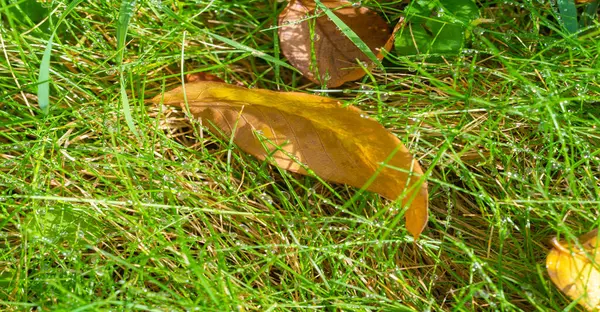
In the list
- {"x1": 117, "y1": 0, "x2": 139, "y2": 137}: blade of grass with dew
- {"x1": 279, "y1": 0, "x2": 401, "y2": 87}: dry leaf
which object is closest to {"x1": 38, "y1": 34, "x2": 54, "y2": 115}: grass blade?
{"x1": 117, "y1": 0, "x2": 139, "y2": 137}: blade of grass with dew

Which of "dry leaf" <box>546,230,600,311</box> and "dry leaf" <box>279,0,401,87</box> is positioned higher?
"dry leaf" <box>279,0,401,87</box>

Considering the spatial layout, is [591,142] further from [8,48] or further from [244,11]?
[8,48]

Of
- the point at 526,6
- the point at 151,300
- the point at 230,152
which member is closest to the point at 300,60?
the point at 230,152

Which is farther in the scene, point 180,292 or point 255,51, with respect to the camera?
point 255,51

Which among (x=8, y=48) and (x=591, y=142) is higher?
(x=8, y=48)

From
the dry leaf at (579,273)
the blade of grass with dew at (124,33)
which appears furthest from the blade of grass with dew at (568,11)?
the blade of grass with dew at (124,33)

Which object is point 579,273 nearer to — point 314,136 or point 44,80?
point 314,136

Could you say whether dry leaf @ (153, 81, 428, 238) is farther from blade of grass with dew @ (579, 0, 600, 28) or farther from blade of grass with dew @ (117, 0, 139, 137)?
blade of grass with dew @ (579, 0, 600, 28)
